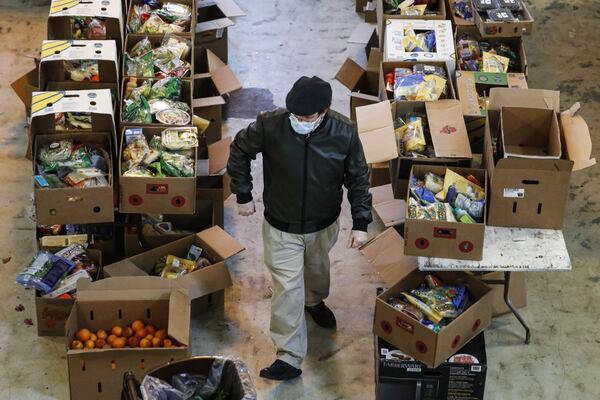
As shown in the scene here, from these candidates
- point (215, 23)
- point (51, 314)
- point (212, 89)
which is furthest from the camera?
point (215, 23)

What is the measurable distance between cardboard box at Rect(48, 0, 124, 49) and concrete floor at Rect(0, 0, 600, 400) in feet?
3.05

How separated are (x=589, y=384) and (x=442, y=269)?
107 cm

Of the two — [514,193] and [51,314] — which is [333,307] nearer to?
[514,193]

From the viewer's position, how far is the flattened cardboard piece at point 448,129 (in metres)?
5.24

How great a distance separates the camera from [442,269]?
4.73 meters

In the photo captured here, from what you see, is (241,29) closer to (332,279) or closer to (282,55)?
(282,55)

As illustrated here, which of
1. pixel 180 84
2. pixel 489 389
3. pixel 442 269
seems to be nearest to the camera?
pixel 442 269

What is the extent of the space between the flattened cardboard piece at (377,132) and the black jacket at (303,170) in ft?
1.33

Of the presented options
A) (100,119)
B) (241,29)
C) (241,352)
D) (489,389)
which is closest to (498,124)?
(489,389)

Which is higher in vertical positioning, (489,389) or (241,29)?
(241,29)

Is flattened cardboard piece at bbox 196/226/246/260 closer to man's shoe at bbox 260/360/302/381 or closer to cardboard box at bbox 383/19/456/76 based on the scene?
man's shoe at bbox 260/360/302/381

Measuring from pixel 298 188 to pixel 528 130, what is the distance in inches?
51.6

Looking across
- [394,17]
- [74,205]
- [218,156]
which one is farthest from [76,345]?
[394,17]

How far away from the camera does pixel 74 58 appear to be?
5633 mm
